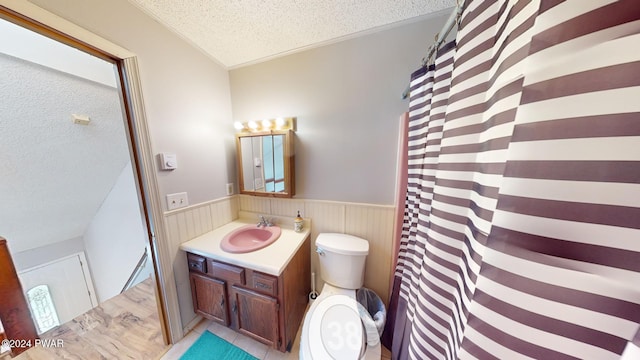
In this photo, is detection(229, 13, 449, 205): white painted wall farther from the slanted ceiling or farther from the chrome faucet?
the slanted ceiling

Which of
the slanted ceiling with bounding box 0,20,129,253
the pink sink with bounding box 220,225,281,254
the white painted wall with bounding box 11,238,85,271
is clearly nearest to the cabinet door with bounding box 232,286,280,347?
the pink sink with bounding box 220,225,281,254

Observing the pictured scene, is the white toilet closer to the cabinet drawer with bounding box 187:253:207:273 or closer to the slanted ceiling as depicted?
the cabinet drawer with bounding box 187:253:207:273

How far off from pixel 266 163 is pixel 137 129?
801 mm

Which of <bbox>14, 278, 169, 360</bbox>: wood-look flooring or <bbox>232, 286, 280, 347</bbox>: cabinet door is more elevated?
<bbox>232, 286, 280, 347</bbox>: cabinet door

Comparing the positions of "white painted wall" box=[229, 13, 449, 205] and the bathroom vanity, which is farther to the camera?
"white painted wall" box=[229, 13, 449, 205]

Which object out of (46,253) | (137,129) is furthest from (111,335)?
(46,253)

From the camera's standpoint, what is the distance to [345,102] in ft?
4.23

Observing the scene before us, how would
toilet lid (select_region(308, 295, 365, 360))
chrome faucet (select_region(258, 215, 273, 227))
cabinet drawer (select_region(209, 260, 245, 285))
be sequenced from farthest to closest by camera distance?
chrome faucet (select_region(258, 215, 273, 227)) → cabinet drawer (select_region(209, 260, 245, 285)) → toilet lid (select_region(308, 295, 365, 360))

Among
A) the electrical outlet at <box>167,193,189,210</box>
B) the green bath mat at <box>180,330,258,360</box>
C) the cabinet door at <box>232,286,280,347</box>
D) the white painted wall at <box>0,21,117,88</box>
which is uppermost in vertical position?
the white painted wall at <box>0,21,117,88</box>

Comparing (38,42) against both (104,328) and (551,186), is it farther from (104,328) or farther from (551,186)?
(551,186)

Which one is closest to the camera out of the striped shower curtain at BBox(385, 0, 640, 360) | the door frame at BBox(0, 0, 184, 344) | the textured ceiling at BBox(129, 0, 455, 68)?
the striped shower curtain at BBox(385, 0, 640, 360)

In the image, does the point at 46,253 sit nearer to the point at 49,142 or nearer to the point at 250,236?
the point at 49,142

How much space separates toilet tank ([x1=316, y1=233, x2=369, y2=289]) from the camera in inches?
48.3

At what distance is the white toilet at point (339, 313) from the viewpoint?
2.87 ft
